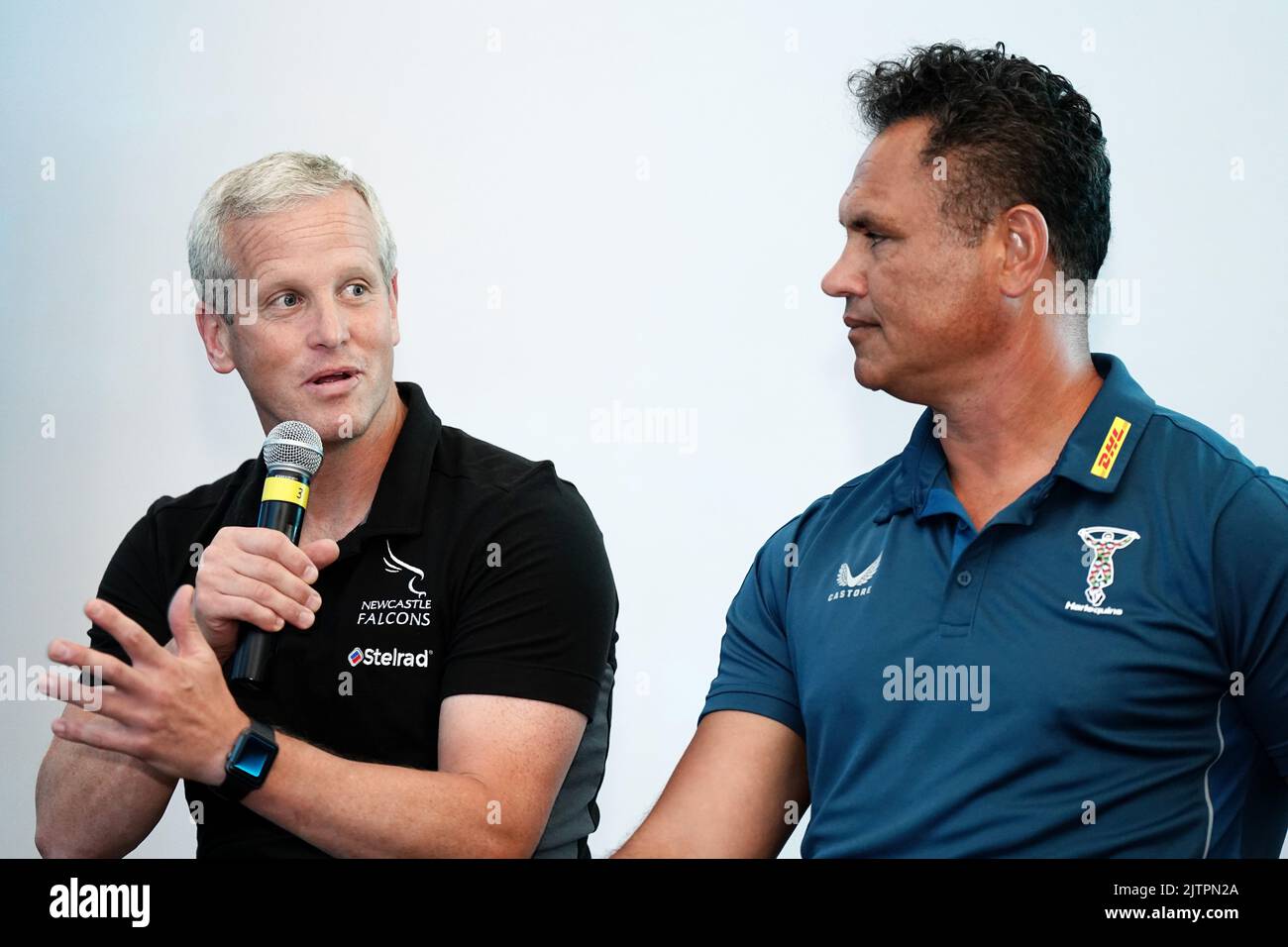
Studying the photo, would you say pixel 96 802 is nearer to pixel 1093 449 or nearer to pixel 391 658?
pixel 391 658

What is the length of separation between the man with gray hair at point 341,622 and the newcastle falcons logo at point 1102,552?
0.63m

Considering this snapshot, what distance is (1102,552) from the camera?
5.28 ft

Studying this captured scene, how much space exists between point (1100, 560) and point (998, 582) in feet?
0.40

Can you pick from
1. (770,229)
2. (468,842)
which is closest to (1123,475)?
(468,842)

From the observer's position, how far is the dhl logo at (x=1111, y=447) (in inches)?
65.0

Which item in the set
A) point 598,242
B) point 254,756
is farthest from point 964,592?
point 598,242

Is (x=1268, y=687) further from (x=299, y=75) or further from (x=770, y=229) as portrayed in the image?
(x=299, y=75)

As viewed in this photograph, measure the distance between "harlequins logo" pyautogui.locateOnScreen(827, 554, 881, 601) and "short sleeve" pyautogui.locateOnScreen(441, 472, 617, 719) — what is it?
314 millimetres

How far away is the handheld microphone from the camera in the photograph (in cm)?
149

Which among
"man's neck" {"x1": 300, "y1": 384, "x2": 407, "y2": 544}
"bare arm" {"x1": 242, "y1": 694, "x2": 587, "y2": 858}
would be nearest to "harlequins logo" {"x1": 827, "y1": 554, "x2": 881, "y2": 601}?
"bare arm" {"x1": 242, "y1": 694, "x2": 587, "y2": 858}

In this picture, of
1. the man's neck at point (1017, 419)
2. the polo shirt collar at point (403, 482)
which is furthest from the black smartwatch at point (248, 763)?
the man's neck at point (1017, 419)

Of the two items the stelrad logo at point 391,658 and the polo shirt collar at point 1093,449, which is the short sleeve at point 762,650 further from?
the stelrad logo at point 391,658

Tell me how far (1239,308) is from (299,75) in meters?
1.83

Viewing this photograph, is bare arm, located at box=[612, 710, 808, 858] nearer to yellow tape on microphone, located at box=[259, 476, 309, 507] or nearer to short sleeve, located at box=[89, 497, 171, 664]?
yellow tape on microphone, located at box=[259, 476, 309, 507]
